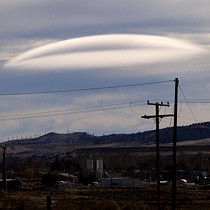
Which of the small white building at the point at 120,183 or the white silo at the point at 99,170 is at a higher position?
the white silo at the point at 99,170

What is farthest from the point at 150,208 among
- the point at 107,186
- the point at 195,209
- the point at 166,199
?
the point at 107,186

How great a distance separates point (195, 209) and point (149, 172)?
8981cm

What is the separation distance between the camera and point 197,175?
128m

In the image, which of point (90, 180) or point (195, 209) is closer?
point (195, 209)

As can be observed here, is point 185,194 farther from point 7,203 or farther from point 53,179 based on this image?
point 53,179

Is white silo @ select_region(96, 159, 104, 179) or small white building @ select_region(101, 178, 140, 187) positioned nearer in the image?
small white building @ select_region(101, 178, 140, 187)

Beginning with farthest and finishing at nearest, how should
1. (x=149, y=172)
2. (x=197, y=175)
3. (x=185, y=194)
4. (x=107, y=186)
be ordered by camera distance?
(x=149, y=172) < (x=197, y=175) < (x=107, y=186) < (x=185, y=194)

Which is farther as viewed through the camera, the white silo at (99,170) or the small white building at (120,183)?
the white silo at (99,170)

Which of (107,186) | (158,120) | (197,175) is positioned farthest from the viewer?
(197,175)

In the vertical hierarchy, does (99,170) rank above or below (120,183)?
above

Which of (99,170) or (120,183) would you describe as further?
(99,170)

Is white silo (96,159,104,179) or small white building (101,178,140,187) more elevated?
white silo (96,159,104,179)

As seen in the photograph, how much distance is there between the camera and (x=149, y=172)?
14100 cm

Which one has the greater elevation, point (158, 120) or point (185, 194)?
point (158, 120)
